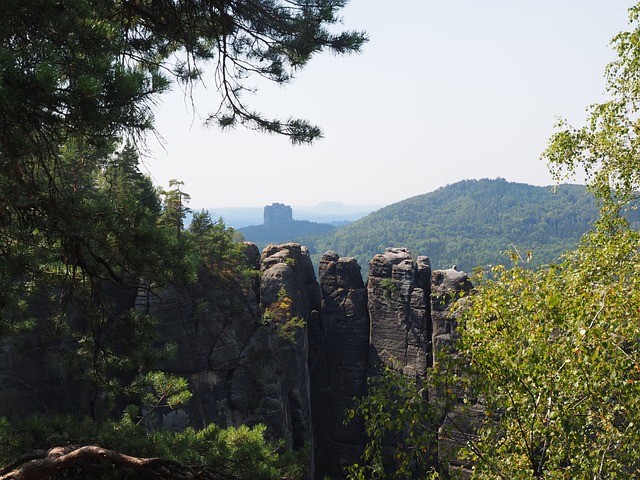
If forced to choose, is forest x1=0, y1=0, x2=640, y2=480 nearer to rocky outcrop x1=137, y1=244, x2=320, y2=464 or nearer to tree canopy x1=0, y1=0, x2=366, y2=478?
tree canopy x1=0, y1=0, x2=366, y2=478

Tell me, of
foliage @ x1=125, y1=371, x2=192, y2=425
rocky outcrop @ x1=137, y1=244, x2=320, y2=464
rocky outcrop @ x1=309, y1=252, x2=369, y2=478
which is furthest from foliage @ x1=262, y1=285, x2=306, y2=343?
foliage @ x1=125, y1=371, x2=192, y2=425

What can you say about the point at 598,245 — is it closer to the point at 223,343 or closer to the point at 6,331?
the point at 6,331

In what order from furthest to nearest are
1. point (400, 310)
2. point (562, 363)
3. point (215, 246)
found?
point (400, 310) < point (215, 246) < point (562, 363)

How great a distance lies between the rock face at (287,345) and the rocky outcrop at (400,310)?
0.22ft

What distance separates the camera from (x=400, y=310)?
34500 millimetres

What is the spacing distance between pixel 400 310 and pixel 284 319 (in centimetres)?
839

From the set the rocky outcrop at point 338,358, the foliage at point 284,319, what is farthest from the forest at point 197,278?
the rocky outcrop at point 338,358

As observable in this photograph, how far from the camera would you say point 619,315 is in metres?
7.74

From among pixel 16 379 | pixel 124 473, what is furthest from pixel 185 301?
pixel 124 473

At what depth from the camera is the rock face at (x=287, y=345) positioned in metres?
19.8

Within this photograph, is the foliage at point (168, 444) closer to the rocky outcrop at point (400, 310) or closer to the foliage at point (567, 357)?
the foliage at point (567, 357)

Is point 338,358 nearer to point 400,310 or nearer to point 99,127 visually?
point 400,310

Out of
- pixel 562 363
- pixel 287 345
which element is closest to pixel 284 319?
pixel 287 345

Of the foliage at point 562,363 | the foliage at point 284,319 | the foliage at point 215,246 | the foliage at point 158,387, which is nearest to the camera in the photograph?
the foliage at point 562,363
